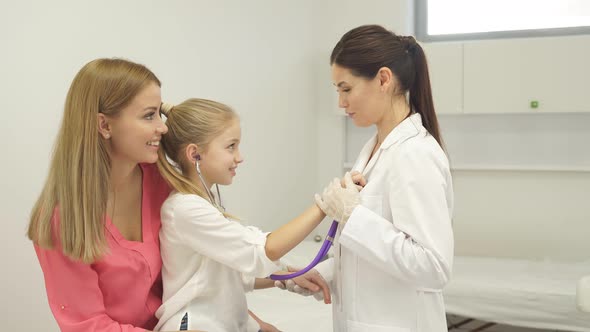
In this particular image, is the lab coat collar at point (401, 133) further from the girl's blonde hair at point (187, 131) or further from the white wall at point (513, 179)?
the white wall at point (513, 179)

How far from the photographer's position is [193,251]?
68.0 inches

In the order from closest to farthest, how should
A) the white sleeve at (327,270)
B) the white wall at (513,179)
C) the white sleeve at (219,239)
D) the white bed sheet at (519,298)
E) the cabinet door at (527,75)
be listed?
the white sleeve at (219,239), the white sleeve at (327,270), the white bed sheet at (519,298), the cabinet door at (527,75), the white wall at (513,179)

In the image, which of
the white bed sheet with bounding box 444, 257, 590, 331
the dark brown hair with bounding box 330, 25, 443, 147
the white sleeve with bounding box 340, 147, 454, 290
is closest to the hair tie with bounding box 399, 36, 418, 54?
the dark brown hair with bounding box 330, 25, 443, 147

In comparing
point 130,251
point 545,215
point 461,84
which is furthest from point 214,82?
point 545,215

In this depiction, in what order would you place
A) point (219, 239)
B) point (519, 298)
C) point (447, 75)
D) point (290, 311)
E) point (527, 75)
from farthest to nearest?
point (447, 75) → point (527, 75) → point (519, 298) → point (290, 311) → point (219, 239)

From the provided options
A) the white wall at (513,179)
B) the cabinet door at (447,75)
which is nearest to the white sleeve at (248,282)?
the cabinet door at (447,75)

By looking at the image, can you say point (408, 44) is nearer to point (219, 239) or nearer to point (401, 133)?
point (401, 133)

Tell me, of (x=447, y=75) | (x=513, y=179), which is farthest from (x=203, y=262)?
(x=513, y=179)

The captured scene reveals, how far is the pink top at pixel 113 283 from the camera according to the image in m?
1.60

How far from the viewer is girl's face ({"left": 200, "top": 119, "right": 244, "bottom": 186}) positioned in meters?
1.80

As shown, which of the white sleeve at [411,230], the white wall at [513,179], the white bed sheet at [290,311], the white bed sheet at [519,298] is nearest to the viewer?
the white sleeve at [411,230]

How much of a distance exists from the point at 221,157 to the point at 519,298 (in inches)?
79.5

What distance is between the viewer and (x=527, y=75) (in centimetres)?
395

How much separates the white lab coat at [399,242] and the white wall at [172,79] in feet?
3.65
